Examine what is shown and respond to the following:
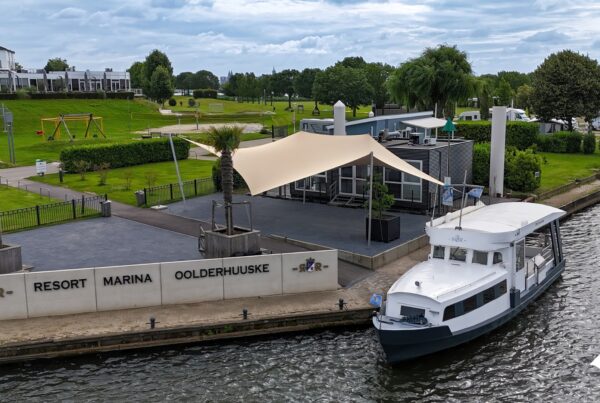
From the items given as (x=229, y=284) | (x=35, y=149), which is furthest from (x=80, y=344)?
(x=35, y=149)

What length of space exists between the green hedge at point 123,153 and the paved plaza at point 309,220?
14.3 metres

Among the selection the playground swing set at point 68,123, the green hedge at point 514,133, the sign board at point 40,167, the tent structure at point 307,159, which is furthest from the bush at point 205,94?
the tent structure at point 307,159

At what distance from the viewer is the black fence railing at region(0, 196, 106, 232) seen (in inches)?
1180

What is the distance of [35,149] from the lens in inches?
2307

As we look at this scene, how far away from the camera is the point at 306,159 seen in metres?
28.1

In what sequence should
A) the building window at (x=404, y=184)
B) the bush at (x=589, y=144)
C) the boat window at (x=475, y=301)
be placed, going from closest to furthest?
the boat window at (x=475, y=301) → the building window at (x=404, y=184) → the bush at (x=589, y=144)

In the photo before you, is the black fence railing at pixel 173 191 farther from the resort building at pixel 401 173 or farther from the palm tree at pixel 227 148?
the palm tree at pixel 227 148

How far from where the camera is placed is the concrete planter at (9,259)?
68.1 ft

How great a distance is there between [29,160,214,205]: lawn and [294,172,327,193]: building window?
9650mm

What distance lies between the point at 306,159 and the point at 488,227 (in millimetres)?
10789

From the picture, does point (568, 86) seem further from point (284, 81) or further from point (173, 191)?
point (284, 81)

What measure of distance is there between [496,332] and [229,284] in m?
8.92

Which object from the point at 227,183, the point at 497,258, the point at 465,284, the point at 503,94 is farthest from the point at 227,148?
the point at 503,94

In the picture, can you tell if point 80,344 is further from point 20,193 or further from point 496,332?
point 20,193
